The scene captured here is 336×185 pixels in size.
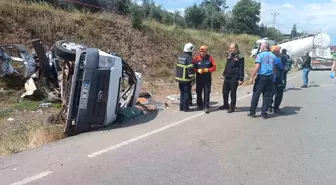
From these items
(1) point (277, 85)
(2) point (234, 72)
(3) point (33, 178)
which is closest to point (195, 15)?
(1) point (277, 85)

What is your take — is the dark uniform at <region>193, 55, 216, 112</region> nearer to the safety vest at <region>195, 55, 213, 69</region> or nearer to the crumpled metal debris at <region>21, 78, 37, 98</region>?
the safety vest at <region>195, 55, 213, 69</region>

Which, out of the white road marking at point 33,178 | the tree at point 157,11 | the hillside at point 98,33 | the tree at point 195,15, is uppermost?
the tree at point 195,15

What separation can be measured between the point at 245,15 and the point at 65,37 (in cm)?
4939

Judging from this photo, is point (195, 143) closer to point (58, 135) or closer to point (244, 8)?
point (58, 135)

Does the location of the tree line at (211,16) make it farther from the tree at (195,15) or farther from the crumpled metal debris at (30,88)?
the crumpled metal debris at (30,88)

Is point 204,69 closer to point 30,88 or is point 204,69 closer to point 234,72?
point 234,72

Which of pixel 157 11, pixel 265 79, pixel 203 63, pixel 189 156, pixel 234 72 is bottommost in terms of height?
pixel 189 156

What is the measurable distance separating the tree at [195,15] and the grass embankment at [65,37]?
26.2m

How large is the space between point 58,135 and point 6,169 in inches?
68.4

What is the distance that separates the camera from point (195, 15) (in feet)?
161

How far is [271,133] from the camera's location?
6.44 metres

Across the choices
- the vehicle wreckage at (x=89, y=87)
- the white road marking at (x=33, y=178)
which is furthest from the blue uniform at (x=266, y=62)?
the white road marking at (x=33, y=178)

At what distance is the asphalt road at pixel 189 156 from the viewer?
419 cm

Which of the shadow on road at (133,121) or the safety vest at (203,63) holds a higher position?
the safety vest at (203,63)
